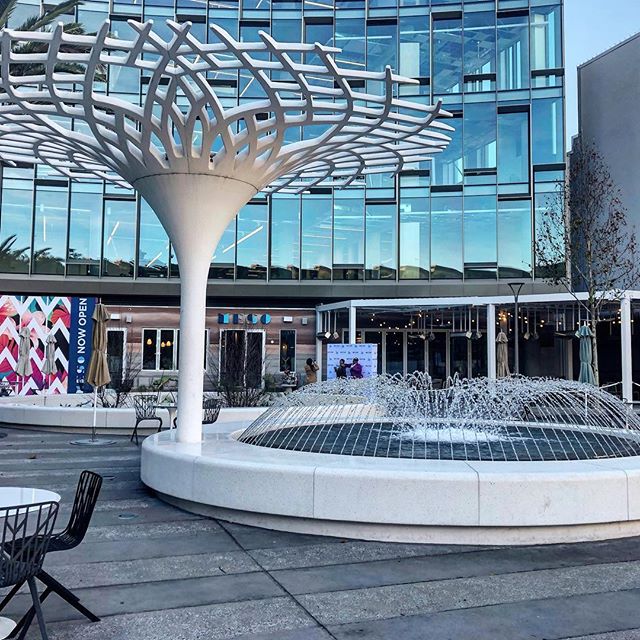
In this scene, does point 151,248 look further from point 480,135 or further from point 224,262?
point 480,135

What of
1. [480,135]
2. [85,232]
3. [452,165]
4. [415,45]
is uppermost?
[415,45]

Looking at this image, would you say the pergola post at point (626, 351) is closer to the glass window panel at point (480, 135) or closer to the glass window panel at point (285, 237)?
the glass window panel at point (480, 135)

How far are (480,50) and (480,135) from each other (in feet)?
14.7

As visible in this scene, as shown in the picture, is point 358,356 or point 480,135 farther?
point 480,135

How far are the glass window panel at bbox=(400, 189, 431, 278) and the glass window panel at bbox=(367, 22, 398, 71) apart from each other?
7351 millimetres

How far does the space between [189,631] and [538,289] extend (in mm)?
29873

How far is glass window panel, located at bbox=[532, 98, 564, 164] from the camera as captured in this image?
108 feet

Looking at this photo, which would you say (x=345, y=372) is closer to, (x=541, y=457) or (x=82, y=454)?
(x=82, y=454)

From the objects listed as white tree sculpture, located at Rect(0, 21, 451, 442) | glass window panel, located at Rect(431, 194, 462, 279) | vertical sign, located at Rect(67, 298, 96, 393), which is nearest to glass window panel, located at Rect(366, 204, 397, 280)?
glass window panel, located at Rect(431, 194, 462, 279)

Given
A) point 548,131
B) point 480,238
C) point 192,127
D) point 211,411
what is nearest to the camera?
point 192,127

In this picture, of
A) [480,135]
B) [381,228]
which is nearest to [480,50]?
[480,135]

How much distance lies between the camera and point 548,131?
1305 inches

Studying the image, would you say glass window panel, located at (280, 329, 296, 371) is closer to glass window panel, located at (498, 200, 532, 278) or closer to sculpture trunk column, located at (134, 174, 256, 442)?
glass window panel, located at (498, 200, 532, 278)

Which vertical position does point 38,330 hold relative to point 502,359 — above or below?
above
